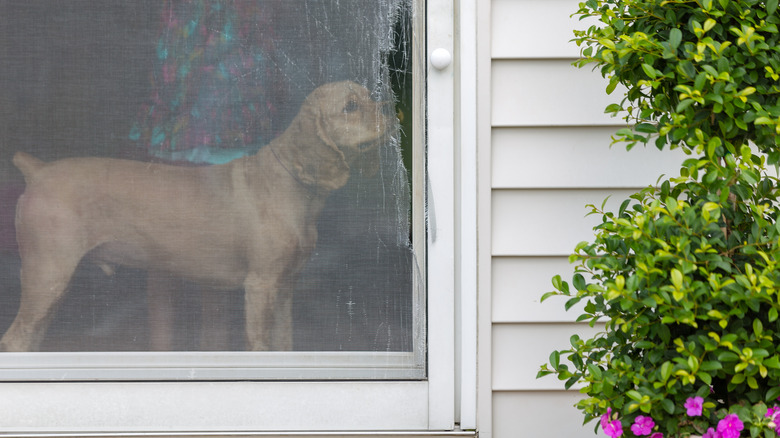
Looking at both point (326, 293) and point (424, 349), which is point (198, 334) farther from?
point (424, 349)

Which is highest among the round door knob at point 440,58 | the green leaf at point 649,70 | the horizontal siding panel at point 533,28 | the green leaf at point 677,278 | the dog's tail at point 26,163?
the horizontal siding panel at point 533,28

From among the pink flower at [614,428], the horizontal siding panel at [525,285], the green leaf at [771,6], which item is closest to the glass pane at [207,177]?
the horizontal siding panel at [525,285]

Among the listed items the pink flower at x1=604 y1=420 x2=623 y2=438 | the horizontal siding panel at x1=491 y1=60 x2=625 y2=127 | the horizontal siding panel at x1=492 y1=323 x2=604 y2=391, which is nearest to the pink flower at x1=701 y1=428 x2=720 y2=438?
the pink flower at x1=604 y1=420 x2=623 y2=438

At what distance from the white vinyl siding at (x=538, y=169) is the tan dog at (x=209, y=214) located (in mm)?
342

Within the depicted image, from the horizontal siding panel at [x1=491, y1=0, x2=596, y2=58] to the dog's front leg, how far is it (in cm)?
81

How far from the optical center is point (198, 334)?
1835 millimetres

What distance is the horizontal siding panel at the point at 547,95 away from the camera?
186 centimetres

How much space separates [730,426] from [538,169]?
29.5 inches

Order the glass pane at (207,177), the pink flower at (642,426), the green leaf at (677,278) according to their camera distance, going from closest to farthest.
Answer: the green leaf at (677,278), the pink flower at (642,426), the glass pane at (207,177)

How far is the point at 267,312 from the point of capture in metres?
1.84

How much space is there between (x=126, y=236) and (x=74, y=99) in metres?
0.36

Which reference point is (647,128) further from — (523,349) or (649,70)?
(523,349)

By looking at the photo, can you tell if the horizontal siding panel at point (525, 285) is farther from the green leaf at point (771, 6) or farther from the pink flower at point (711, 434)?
the green leaf at point (771, 6)

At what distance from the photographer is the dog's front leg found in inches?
72.6
